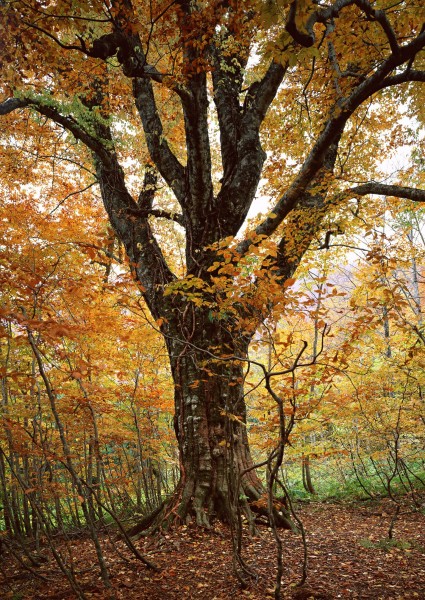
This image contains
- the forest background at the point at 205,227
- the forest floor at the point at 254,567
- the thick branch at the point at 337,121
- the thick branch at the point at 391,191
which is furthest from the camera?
the thick branch at the point at 391,191

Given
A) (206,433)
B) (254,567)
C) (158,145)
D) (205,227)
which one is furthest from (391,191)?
(254,567)

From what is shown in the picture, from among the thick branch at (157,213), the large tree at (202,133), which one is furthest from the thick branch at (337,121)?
the thick branch at (157,213)

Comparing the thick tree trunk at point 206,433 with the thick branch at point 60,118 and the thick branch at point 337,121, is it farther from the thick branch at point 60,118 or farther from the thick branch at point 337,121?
the thick branch at point 60,118

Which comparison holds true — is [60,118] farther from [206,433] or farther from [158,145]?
[206,433]

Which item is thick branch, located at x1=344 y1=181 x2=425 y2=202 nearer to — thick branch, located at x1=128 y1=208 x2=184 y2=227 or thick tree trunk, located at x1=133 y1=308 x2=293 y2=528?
thick branch, located at x1=128 y1=208 x2=184 y2=227

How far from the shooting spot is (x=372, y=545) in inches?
185

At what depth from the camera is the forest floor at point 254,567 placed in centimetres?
331

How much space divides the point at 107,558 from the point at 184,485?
1.23 meters

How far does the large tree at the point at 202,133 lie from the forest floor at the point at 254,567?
0.58 meters

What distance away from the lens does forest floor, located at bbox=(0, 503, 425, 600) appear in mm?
3307

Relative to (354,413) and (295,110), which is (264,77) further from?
(354,413)

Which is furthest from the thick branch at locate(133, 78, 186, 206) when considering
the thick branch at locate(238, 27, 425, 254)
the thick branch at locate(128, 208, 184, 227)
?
the thick branch at locate(238, 27, 425, 254)

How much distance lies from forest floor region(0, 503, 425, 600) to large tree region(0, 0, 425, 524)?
0.58 metres

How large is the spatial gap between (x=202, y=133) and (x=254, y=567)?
5.29 meters
